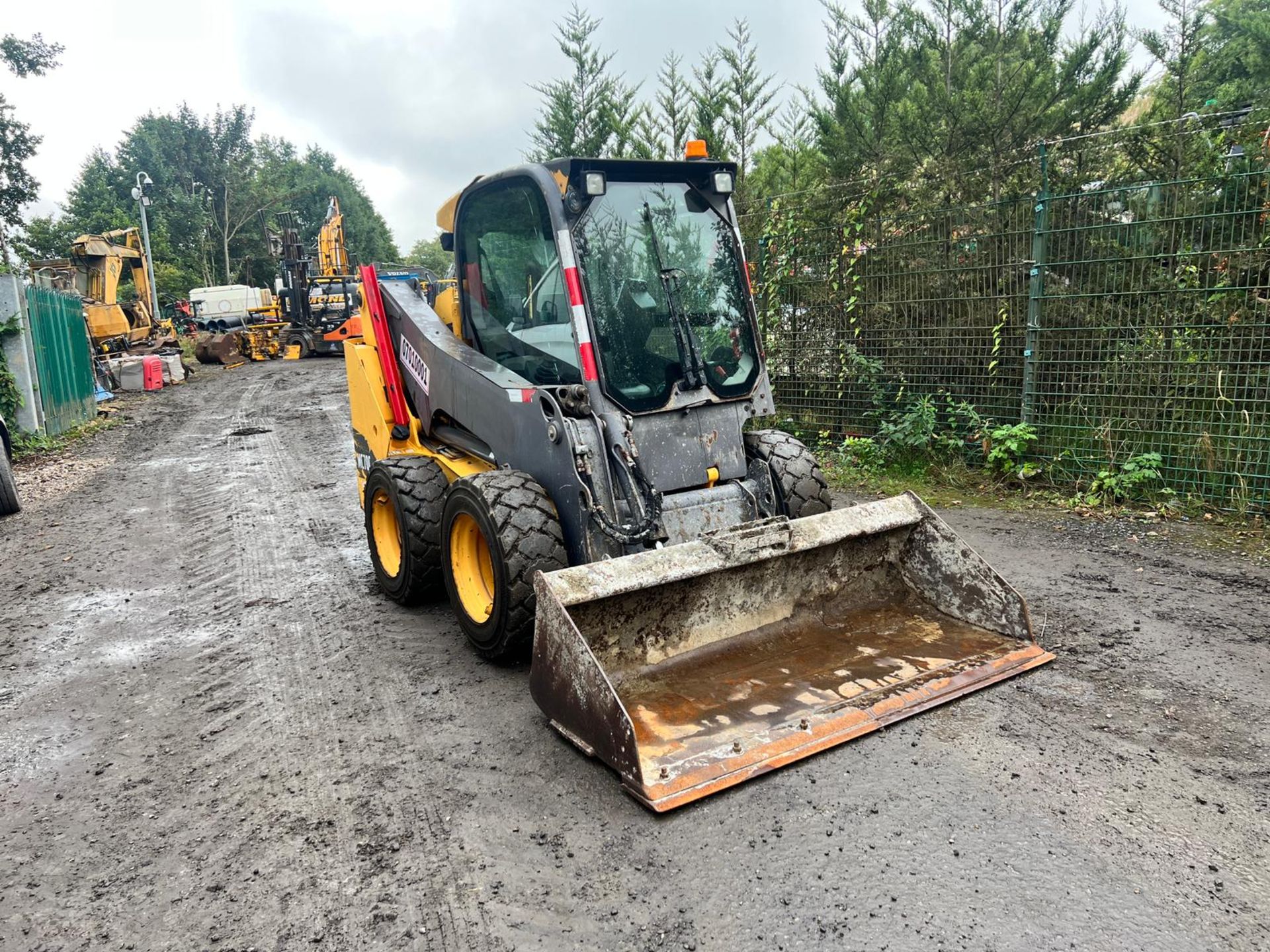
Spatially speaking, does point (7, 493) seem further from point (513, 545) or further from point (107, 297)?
point (107, 297)

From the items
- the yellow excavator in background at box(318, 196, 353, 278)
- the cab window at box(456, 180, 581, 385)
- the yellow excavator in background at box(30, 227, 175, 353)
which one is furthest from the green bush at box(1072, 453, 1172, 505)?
the yellow excavator in background at box(318, 196, 353, 278)

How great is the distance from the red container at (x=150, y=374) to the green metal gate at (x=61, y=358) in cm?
312

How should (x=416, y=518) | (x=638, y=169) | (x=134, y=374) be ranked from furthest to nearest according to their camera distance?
1. (x=134, y=374)
2. (x=416, y=518)
3. (x=638, y=169)

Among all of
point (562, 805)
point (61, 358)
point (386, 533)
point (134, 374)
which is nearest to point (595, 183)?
point (386, 533)

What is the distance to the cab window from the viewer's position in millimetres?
4094

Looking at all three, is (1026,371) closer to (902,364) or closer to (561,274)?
(902,364)

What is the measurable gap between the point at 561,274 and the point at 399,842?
2.45 m

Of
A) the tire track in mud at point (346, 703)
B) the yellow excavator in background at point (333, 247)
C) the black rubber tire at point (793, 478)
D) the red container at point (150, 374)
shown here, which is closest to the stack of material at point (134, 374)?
the red container at point (150, 374)

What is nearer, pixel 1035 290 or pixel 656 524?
pixel 656 524

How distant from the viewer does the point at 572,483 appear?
3.79m

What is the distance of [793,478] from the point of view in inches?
172

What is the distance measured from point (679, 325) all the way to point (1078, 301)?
3920mm

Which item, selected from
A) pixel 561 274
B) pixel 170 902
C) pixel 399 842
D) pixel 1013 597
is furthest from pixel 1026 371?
pixel 170 902

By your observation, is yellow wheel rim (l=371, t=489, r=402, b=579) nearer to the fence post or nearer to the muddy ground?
the muddy ground
